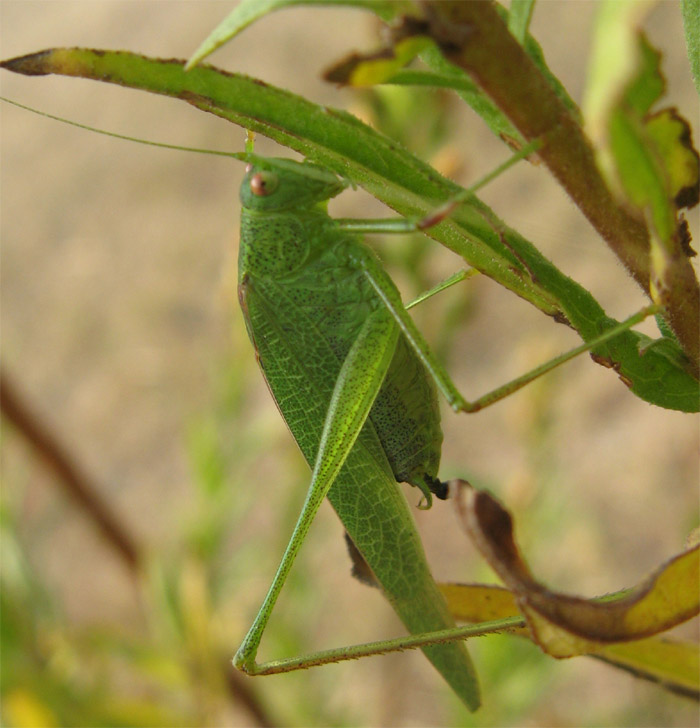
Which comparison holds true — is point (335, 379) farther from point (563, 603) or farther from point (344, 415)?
point (563, 603)

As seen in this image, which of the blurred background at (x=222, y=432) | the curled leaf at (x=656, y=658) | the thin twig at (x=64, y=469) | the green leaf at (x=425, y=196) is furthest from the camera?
the thin twig at (x=64, y=469)

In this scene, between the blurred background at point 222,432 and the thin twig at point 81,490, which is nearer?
the blurred background at point 222,432

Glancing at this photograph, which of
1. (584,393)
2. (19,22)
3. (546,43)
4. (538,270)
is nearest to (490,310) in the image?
(584,393)

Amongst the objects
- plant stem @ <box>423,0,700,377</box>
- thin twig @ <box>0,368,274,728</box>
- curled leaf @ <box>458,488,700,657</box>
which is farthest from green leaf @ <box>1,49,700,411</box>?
thin twig @ <box>0,368,274,728</box>

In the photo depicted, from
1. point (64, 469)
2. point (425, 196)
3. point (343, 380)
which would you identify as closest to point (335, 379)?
point (343, 380)

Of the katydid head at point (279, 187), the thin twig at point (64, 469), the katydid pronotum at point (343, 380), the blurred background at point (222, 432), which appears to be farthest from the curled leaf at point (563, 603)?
the thin twig at point (64, 469)

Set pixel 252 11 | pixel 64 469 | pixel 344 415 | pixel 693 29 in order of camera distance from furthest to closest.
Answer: pixel 64 469 < pixel 344 415 < pixel 693 29 < pixel 252 11

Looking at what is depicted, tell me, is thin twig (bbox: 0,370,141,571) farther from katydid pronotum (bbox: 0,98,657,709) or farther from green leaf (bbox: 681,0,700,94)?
green leaf (bbox: 681,0,700,94)

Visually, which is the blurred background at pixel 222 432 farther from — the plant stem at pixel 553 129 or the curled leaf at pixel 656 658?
the curled leaf at pixel 656 658
